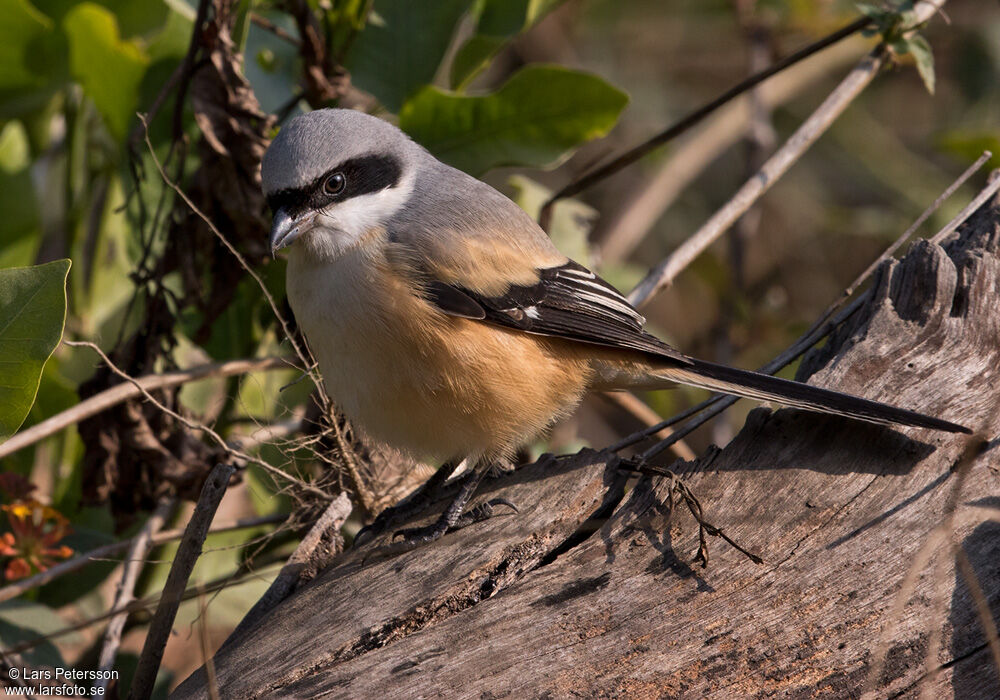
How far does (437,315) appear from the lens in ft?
9.53

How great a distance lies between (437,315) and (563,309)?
46cm

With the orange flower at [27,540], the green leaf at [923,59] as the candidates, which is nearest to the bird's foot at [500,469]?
the orange flower at [27,540]

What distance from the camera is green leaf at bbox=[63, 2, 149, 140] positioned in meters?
3.81

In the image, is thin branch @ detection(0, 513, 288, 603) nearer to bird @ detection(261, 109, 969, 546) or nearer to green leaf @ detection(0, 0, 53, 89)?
bird @ detection(261, 109, 969, 546)

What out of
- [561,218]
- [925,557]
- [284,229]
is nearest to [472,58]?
[561,218]

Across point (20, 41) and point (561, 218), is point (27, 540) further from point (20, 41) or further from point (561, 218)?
point (561, 218)

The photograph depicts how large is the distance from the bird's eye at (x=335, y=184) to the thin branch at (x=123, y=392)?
0.65 metres

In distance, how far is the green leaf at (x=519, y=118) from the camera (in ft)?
12.7

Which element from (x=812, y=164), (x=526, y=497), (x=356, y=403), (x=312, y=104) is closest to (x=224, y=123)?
(x=312, y=104)

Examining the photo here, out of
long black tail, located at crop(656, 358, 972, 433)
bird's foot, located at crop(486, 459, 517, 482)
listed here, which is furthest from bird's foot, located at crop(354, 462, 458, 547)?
long black tail, located at crop(656, 358, 972, 433)

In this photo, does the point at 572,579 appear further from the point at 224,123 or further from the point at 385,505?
the point at 224,123

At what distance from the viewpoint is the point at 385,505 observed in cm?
353

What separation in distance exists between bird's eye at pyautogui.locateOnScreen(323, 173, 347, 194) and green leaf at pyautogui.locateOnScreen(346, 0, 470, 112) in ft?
3.51

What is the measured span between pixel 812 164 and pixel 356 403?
5.50 metres
